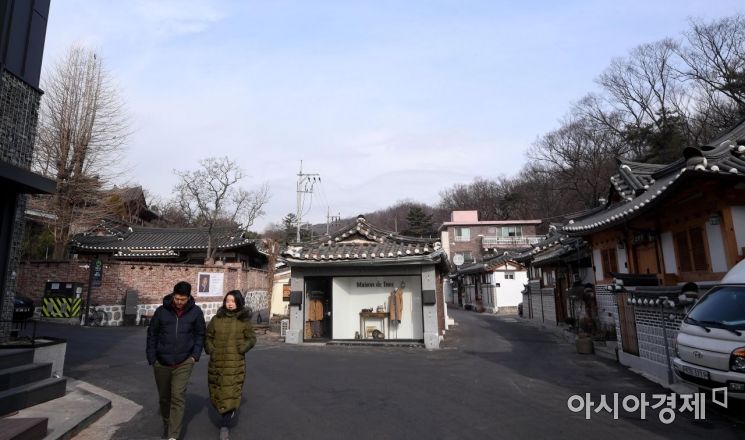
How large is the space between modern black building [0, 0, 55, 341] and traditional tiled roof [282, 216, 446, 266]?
27.7ft

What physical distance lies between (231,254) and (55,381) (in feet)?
73.9

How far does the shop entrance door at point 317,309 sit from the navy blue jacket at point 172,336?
10.2m

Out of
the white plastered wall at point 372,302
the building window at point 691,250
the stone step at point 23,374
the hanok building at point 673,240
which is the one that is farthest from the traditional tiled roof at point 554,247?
the stone step at point 23,374

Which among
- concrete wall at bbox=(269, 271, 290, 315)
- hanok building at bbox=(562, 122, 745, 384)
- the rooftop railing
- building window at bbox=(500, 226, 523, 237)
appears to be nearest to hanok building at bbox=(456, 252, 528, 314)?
the rooftop railing

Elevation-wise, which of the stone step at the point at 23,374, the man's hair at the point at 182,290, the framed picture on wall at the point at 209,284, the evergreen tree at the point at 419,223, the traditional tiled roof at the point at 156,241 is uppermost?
the evergreen tree at the point at 419,223

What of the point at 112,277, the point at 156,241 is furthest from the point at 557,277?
the point at 156,241

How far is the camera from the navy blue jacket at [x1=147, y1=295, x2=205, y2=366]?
15.6ft

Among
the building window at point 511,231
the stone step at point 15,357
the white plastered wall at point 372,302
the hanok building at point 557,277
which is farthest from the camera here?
the building window at point 511,231

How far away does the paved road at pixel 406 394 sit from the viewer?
5148 mm

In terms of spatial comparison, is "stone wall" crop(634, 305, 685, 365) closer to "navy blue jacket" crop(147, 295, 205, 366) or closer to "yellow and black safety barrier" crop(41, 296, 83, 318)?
"navy blue jacket" crop(147, 295, 205, 366)

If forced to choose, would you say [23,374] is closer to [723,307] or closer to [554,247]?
[723,307]

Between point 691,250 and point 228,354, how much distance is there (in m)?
10.4

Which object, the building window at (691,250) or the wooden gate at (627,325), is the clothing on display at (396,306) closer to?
the wooden gate at (627,325)

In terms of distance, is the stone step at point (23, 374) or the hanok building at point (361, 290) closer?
the stone step at point (23, 374)
